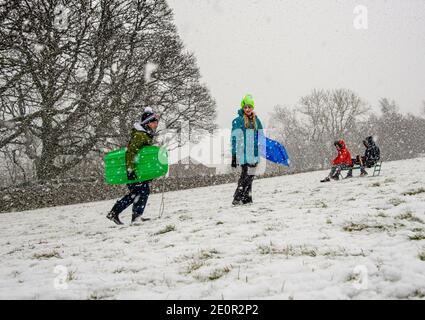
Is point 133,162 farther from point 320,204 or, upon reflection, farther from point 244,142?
point 320,204

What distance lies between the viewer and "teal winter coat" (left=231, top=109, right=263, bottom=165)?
673 cm

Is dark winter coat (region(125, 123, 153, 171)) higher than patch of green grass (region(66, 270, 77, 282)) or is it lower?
higher

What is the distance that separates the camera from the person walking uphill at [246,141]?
6.73 m

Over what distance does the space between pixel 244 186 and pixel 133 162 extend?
7.97ft

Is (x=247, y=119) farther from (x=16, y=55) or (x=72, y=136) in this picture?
(x=72, y=136)

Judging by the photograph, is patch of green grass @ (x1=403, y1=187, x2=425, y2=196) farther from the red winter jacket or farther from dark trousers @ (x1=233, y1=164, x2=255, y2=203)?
the red winter jacket

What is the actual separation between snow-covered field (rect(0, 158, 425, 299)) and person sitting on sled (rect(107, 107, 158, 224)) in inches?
16.5

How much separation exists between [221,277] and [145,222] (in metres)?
3.42

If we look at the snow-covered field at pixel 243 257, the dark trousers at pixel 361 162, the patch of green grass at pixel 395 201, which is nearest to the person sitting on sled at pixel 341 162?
the dark trousers at pixel 361 162

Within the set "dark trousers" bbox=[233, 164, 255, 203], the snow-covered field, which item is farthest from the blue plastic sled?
the snow-covered field

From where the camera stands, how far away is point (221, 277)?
9.47 ft

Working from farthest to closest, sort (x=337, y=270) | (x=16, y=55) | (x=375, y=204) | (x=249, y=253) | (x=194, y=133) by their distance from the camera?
(x=194, y=133)
(x=16, y=55)
(x=375, y=204)
(x=249, y=253)
(x=337, y=270)
